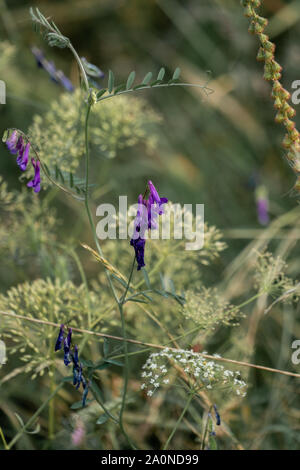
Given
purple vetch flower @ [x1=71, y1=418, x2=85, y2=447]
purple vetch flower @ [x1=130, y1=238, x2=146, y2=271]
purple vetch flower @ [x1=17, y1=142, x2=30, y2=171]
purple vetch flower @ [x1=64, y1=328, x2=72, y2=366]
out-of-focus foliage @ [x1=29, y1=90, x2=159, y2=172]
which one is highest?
out-of-focus foliage @ [x1=29, y1=90, x2=159, y2=172]

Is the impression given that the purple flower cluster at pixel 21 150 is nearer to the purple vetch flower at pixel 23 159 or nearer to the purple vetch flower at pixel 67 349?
the purple vetch flower at pixel 23 159

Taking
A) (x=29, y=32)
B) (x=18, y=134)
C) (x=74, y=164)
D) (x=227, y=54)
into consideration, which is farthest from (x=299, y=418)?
(x=29, y=32)

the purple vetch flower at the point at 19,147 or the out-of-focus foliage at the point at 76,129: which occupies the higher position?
the out-of-focus foliage at the point at 76,129

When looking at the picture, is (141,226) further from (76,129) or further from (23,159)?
(76,129)

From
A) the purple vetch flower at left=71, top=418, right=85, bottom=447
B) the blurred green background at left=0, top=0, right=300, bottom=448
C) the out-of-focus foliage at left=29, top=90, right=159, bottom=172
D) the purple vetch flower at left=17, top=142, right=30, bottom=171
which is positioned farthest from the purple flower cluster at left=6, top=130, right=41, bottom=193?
the blurred green background at left=0, top=0, right=300, bottom=448

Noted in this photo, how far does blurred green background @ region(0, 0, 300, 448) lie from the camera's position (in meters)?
2.59

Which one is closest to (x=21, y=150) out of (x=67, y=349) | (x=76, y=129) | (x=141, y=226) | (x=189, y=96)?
(x=141, y=226)

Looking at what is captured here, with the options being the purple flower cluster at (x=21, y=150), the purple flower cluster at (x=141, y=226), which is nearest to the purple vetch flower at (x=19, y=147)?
the purple flower cluster at (x=21, y=150)

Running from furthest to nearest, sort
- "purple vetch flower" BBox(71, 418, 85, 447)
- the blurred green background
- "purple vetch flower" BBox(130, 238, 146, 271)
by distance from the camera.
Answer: the blurred green background → "purple vetch flower" BBox(71, 418, 85, 447) → "purple vetch flower" BBox(130, 238, 146, 271)

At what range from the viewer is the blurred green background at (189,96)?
259 centimetres

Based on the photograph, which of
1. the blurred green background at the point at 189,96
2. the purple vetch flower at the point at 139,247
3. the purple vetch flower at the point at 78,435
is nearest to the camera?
the purple vetch flower at the point at 139,247

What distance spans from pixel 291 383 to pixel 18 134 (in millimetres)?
1262

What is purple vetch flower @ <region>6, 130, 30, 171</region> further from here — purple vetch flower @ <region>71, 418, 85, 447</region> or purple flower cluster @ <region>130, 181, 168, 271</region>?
purple vetch flower @ <region>71, 418, 85, 447</region>
